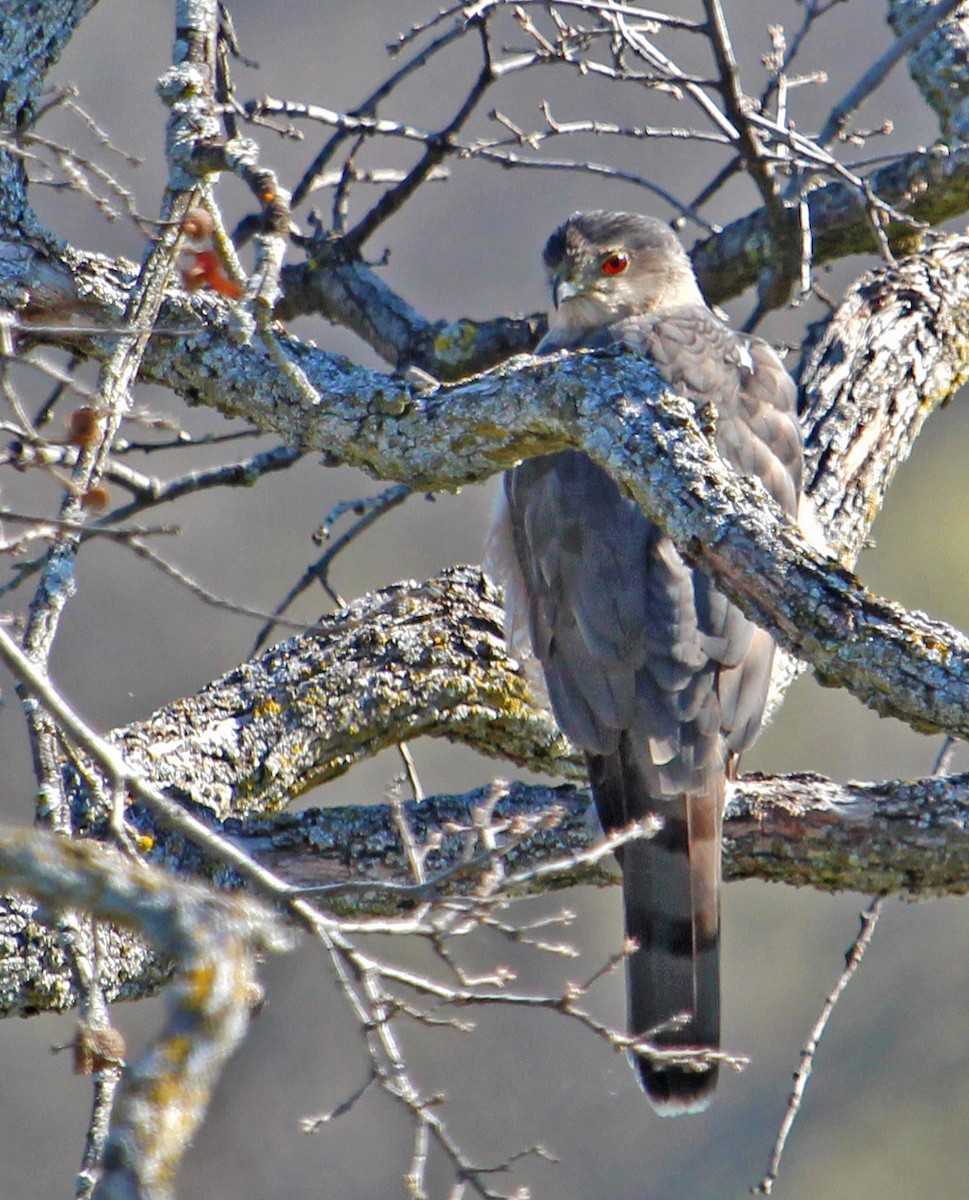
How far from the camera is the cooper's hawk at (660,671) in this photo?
3580mm

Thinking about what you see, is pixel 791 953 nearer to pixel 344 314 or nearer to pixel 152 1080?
pixel 344 314

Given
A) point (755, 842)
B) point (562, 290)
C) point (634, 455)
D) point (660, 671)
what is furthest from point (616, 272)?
point (634, 455)

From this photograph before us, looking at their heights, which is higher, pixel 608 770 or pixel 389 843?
pixel 608 770

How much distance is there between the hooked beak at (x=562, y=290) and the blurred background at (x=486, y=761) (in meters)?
3.36

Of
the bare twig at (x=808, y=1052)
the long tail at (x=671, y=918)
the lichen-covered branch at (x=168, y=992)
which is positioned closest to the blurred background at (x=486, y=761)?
the long tail at (x=671, y=918)

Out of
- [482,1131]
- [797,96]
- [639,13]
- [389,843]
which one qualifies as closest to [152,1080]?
[389,843]

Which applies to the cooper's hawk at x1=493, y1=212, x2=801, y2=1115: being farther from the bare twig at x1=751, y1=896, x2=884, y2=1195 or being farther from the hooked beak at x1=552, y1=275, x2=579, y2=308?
the hooked beak at x1=552, y1=275, x2=579, y2=308

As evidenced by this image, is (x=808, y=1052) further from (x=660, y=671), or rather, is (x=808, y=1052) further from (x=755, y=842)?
(x=660, y=671)

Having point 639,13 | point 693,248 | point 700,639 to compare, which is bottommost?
point 700,639

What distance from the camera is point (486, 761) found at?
→ 866cm

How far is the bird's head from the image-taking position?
180 inches

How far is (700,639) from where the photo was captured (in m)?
3.62

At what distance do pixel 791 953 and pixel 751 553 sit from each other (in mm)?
7827

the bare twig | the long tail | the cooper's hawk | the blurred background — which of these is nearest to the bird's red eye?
the cooper's hawk
